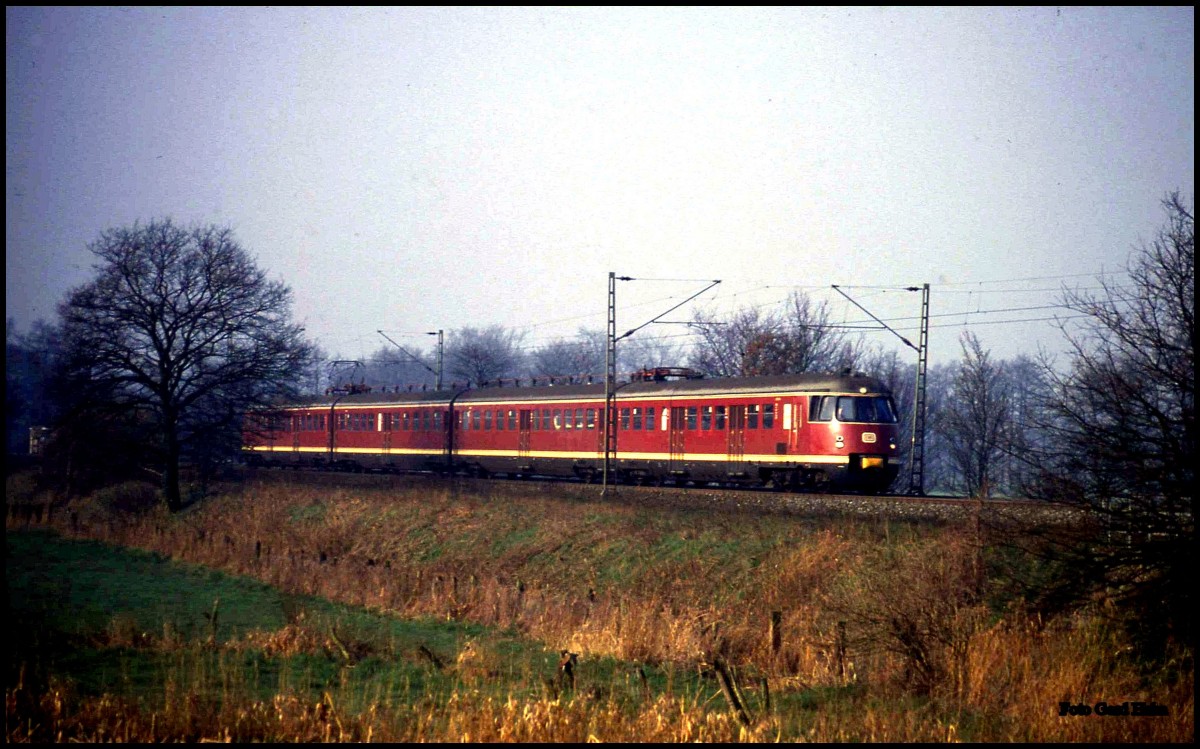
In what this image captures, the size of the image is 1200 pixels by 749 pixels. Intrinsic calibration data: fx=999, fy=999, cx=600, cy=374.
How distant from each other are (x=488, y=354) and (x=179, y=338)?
34.3m

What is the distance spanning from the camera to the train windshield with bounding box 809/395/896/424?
26812 mm

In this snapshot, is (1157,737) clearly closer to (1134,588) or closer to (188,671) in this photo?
(1134,588)

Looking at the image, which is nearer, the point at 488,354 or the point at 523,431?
the point at 523,431

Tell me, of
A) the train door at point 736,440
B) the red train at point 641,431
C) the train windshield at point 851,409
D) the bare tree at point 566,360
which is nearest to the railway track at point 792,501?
the train door at point 736,440

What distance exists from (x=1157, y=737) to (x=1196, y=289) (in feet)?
17.9

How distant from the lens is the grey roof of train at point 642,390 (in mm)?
27484

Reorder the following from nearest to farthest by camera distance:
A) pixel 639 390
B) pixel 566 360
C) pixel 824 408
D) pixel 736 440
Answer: pixel 824 408, pixel 736 440, pixel 639 390, pixel 566 360

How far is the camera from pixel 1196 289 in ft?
→ 40.8

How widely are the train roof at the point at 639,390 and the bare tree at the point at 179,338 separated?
3532 mm

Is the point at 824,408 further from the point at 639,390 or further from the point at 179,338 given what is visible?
the point at 179,338

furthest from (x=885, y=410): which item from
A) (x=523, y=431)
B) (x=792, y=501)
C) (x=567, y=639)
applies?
(x=523, y=431)

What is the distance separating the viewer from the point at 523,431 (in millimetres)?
38156

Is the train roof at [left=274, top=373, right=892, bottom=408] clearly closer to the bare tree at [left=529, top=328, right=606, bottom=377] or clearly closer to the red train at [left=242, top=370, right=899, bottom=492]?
the red train at [left=242, top=370, right=899, bottom=492]

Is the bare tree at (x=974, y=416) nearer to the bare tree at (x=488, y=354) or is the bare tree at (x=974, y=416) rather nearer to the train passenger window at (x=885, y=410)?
the train passenger window at (x=885, y=410)
